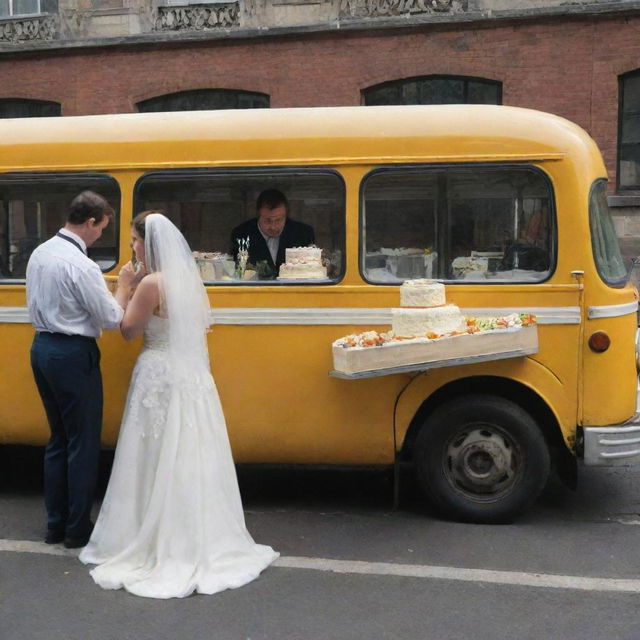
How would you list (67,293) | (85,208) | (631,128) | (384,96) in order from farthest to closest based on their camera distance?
(384,96)
(631,128)
(85,208)
(67,293)

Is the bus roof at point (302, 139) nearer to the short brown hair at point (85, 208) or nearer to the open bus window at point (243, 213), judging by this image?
the open bus window at point (243, 213)

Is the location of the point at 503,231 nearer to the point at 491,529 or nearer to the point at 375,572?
the point at 491,529

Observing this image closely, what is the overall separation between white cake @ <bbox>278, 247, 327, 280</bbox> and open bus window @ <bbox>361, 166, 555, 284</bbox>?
0.30 meters

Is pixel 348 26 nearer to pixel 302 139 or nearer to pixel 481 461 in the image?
pixel 302 139

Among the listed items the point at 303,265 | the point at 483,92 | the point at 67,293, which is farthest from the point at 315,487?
the point at 483,92

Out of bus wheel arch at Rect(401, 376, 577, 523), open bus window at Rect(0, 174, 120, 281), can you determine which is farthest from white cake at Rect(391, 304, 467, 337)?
open bus window at Rect(0, 174, 120, 281)

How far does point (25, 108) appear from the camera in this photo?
1756 centimetres

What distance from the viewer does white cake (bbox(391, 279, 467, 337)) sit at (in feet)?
18.0

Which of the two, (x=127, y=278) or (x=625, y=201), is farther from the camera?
(x=625, y=201)

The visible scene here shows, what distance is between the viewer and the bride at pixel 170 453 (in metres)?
4.96

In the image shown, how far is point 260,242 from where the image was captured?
5.99 m

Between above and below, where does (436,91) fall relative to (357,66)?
below

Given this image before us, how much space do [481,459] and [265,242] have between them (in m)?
2.05

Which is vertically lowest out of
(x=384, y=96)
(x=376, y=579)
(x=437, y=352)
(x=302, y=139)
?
(x=376, y=579)
